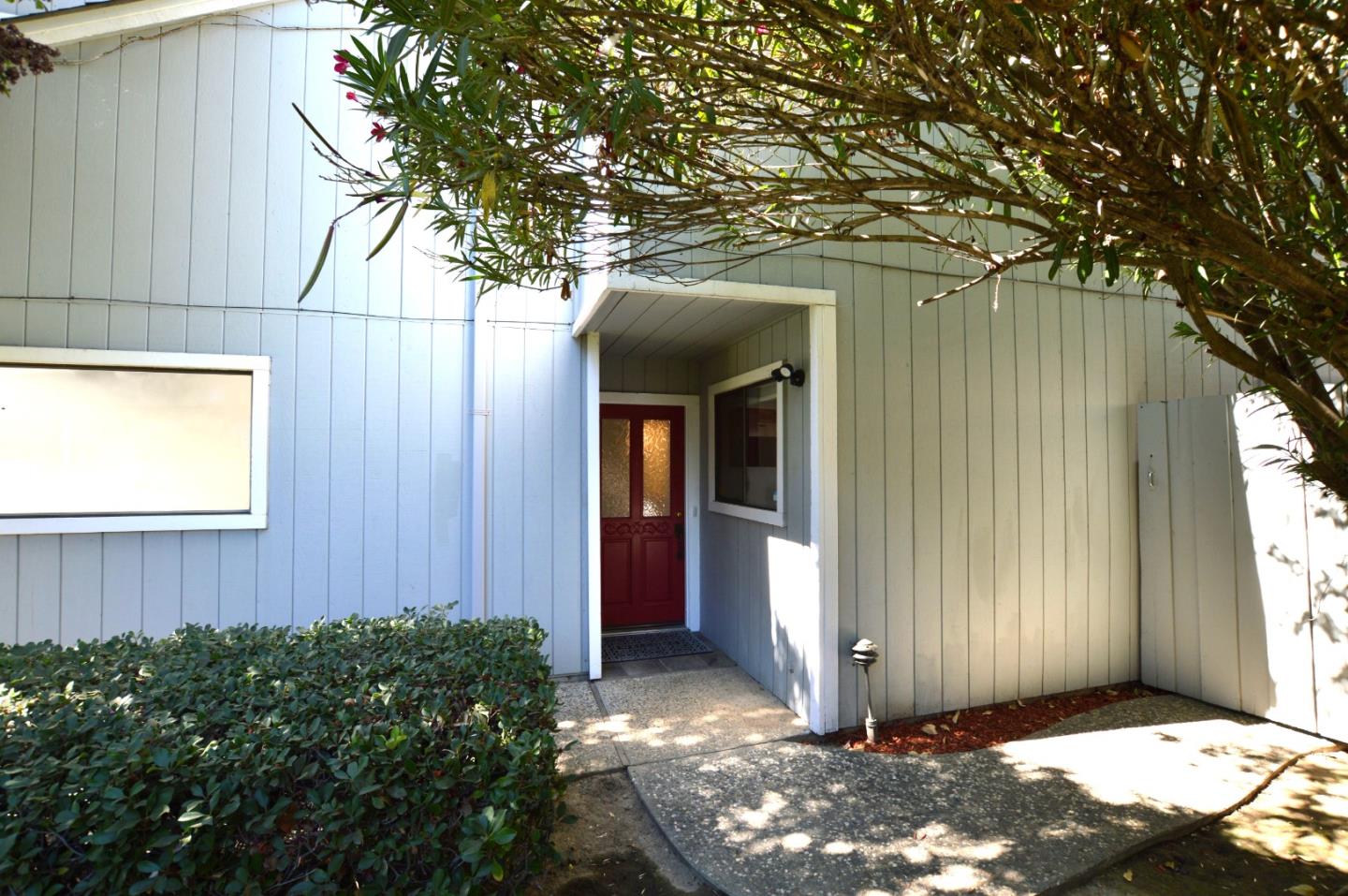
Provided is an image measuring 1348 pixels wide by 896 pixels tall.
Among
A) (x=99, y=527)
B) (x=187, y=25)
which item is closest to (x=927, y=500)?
(x=99, y=527)

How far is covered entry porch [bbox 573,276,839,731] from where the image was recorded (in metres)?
3.94

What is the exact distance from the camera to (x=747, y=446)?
200 inches

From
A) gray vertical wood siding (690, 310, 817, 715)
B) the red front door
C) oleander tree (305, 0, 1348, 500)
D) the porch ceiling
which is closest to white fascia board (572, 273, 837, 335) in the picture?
the porch ceiling

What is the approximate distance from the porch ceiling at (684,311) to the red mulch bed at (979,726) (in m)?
2.56

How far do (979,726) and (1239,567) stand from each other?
6.29ft

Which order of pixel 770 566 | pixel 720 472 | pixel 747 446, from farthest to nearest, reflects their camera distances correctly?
pixel 720 472, pixel 747 446, pixel 770 566

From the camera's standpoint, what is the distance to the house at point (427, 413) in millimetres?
3869

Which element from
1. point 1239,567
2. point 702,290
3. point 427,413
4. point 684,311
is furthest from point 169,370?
point 1239,567

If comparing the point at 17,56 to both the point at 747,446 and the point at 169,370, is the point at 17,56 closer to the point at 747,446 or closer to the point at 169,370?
the point at 169,370

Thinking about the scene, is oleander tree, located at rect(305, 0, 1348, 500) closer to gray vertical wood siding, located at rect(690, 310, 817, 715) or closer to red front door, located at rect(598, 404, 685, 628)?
gray vertical wood siding, located at rect(690, 310, 817, 715)

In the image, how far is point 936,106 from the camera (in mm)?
1805

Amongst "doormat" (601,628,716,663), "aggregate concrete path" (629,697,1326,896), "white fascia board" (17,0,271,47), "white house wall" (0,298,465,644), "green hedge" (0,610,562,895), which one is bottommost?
"aggregate concrete path" (629,697,1326,896)

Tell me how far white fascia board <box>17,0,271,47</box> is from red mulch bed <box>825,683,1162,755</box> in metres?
5.75

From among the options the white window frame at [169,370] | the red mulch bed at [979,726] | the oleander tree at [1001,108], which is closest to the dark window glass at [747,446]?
the red mulch bed at [979,726]
